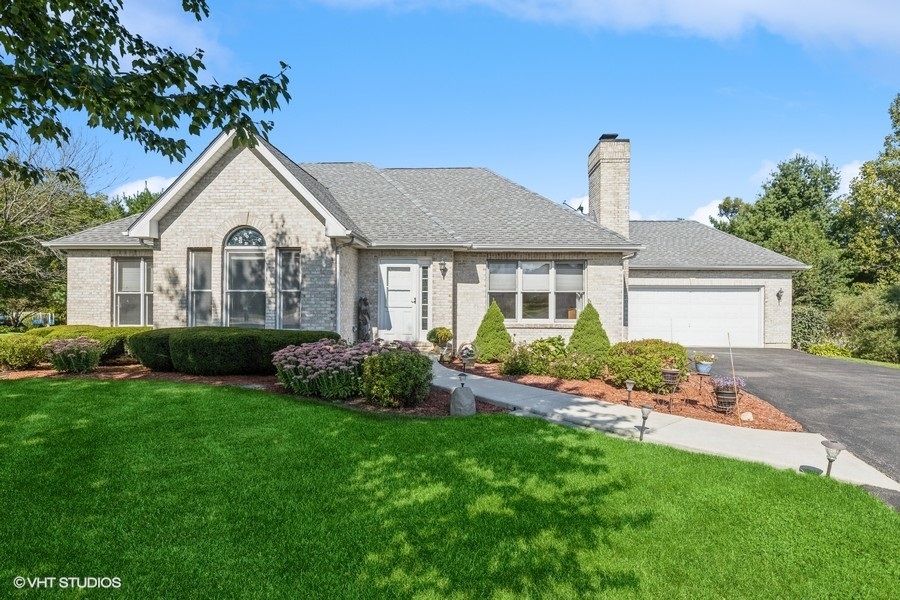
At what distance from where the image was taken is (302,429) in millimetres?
6352

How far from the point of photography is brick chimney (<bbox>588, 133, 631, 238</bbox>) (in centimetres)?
1564

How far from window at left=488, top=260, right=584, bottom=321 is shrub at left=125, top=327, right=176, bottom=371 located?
9.10 metres

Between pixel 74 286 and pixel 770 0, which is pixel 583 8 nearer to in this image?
pixel 770 0

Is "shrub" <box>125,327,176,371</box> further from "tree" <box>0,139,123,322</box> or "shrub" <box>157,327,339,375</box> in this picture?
"tree" <box>0,139,123,322</box>

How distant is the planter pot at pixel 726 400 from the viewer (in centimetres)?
774

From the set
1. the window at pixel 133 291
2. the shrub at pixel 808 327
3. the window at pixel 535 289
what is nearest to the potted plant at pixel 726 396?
the window at pixel 535 289

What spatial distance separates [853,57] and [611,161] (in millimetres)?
6744

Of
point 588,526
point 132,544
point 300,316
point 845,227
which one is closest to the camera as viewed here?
point 132,544

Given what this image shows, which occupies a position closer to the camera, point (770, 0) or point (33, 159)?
point (770, 0)

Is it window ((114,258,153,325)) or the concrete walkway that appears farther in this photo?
window ((114,258,153,325))

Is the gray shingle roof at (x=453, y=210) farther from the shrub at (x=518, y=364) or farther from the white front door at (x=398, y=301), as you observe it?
the shrub at (x=518, y=364)

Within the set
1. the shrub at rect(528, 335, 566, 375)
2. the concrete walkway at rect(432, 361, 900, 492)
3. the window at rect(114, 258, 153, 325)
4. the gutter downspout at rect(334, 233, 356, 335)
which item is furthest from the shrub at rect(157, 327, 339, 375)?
the shrub at rect(528, 335, 566, 375)

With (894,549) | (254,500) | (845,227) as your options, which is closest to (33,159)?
(254,500)

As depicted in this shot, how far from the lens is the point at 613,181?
1588 cm
